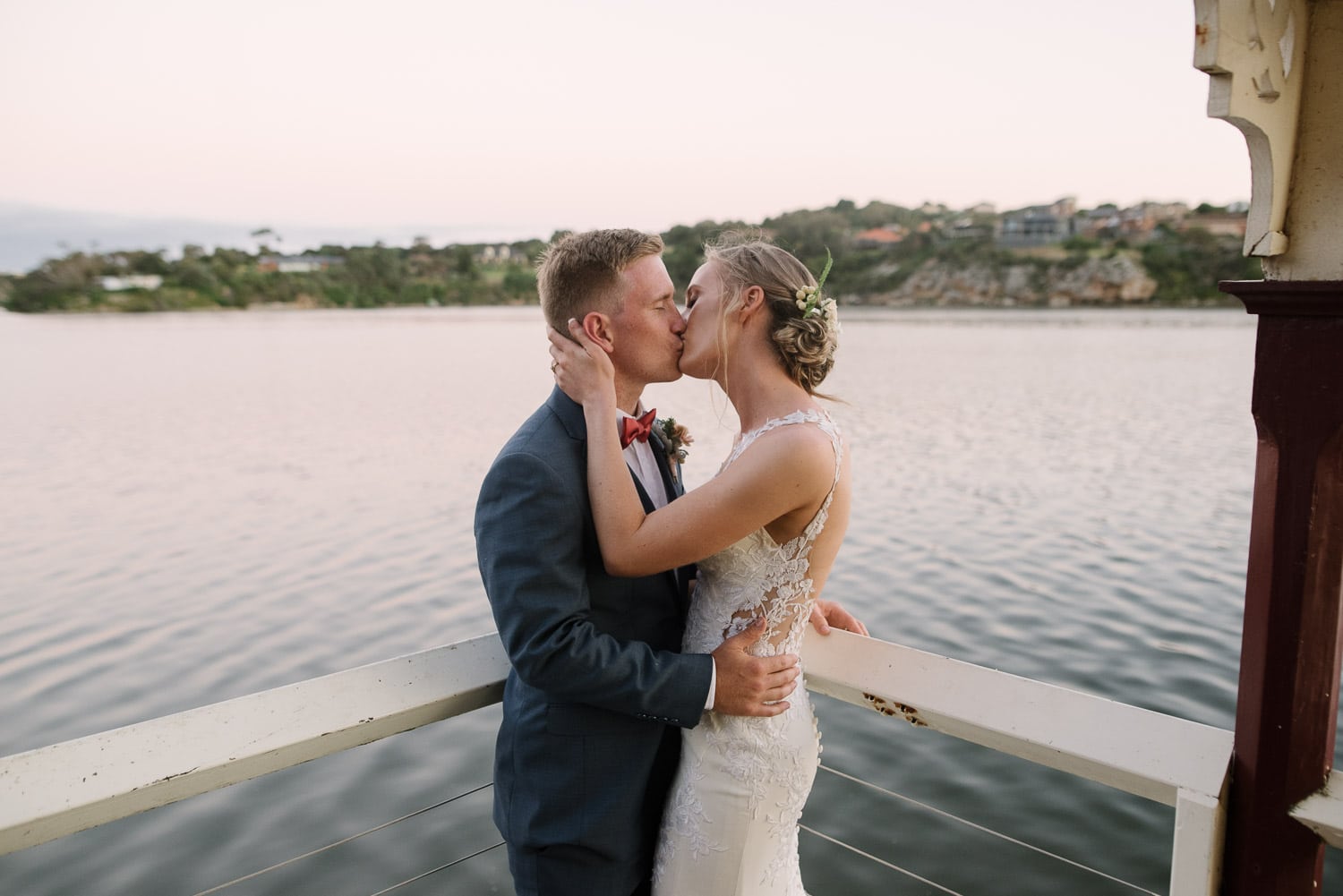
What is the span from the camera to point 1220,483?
14.2 metres

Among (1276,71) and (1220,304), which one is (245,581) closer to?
(1276,71)

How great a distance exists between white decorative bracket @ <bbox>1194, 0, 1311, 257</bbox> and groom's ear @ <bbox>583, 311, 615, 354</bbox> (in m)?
1.20

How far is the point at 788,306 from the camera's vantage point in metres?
2.12

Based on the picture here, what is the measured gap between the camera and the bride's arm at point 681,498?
181cm

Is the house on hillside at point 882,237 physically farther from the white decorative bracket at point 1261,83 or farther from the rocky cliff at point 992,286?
the white decorative bracket at point 1261,83

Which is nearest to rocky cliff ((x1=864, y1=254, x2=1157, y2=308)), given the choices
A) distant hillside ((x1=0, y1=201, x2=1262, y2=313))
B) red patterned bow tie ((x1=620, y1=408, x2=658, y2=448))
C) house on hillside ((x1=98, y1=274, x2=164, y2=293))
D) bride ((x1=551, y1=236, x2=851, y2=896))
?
distant hillside ((x1=0, y1=201, x2=1262, y2=313))

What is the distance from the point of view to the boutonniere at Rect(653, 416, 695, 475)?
231 centimetres

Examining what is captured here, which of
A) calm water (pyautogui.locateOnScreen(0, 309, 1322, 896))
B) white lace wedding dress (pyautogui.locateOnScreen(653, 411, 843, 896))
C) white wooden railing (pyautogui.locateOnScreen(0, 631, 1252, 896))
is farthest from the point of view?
calm water (pyautogui.locateOnScreen(0, 309, 1322, 896))

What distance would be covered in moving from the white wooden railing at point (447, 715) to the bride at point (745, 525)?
0.78 feet

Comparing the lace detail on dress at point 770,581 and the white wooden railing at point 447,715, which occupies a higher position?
the lace detail on dress at point 770,581

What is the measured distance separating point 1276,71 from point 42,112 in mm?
57489

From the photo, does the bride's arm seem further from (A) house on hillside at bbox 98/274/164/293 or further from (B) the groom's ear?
(A) house on hillside at bbox 98/274/164/293

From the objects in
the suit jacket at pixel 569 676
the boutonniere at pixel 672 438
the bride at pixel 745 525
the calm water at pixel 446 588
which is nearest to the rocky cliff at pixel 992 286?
the calm water at pixel 446 588

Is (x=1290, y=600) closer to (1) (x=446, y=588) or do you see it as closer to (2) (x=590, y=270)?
(2) (x=590, y=270)
